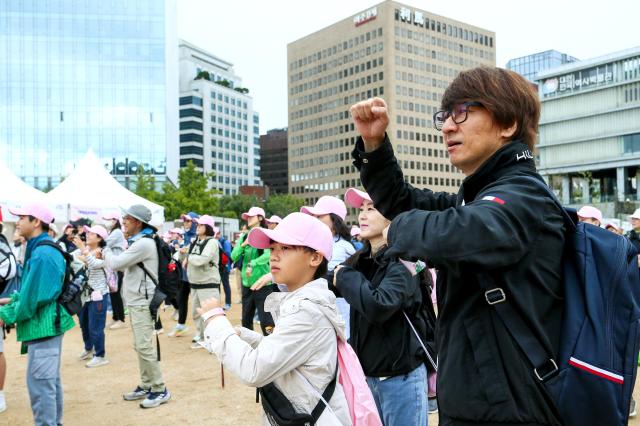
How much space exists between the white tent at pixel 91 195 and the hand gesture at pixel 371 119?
1540cm

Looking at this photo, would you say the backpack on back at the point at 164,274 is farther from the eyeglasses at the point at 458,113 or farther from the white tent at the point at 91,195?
the white tent at the point at 91,195

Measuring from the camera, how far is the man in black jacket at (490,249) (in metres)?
1.49

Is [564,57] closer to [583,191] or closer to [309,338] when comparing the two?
[583,191]

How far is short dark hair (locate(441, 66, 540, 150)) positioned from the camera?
5.82ft

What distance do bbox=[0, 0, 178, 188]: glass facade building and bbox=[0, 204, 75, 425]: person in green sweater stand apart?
9126 centimetres

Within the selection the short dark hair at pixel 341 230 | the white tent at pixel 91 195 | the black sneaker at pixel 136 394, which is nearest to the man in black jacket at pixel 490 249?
the short dark hair at pixel 341 230

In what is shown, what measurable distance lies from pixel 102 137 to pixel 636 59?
8242 centimetres

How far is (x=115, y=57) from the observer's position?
92.2 m

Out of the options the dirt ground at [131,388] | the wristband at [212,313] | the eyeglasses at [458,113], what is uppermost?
the eyeglasses at [458,113]

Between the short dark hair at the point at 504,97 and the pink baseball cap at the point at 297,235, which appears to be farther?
the pink baseball cap at the point at 297,235

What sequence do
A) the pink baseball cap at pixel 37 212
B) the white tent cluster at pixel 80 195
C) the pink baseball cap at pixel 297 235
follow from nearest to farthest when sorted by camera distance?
the pink baseball cap at pixel 297 235
the pink baseball cap at pixel 37 212
the white tent cluster at pixel 80 195

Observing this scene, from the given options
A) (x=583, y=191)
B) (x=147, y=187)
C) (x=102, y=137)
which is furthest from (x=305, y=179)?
(x=147, y=187)

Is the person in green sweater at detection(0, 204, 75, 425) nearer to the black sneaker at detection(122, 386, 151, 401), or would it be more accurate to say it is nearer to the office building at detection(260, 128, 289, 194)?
the black sneaker at detection(122, 386, 151, 401)

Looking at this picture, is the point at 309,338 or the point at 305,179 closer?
the point at 309,338
